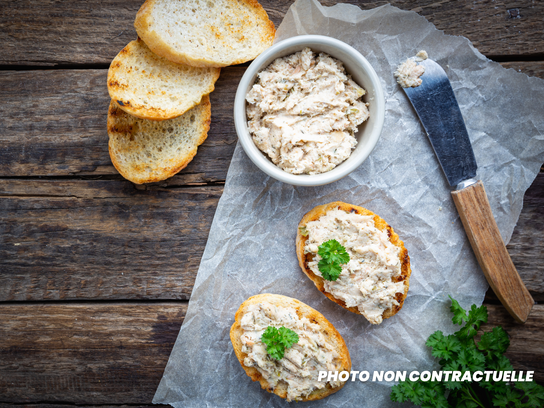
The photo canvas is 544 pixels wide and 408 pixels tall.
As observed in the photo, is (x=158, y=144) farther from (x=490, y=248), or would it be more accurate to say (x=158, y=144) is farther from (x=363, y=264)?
(x=490, y=248)

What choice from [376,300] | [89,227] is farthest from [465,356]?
[89,227]

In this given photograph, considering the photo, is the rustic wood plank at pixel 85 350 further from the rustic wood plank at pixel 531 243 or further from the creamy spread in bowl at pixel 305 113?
the rustic wood plank at pixel 531 243

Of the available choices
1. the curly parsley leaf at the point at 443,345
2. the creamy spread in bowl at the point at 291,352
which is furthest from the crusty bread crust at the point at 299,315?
the curly parsley leaf at the point at 443,345

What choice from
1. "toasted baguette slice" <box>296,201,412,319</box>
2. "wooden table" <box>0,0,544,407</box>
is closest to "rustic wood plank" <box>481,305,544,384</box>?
"wooden table" <box>0,0,544,407</box>

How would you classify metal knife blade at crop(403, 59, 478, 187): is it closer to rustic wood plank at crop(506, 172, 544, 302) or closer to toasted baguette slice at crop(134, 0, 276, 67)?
rustic wood plank at crop(506, 172, 544, 302)

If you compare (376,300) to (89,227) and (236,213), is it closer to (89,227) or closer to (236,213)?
(236,213)
